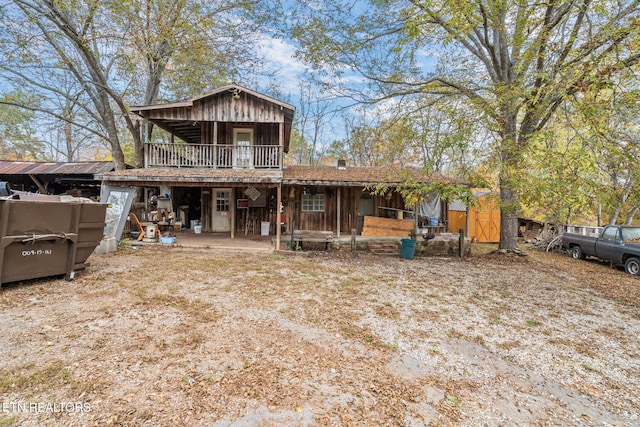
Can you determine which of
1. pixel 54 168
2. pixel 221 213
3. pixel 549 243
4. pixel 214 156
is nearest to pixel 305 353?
pixel 214 156

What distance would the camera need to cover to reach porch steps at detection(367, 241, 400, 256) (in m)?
11.0

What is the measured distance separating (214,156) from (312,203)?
470 centimetres

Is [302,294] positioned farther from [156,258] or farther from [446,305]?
[156,258]

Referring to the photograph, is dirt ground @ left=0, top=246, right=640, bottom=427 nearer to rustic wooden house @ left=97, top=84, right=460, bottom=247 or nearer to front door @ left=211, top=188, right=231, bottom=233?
rustic wooden house @ left=97, top=84, right=460, bottom=247

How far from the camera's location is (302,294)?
5480 mm

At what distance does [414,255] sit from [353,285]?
5630 mm

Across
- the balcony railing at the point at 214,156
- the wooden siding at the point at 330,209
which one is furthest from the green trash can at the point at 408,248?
the balcony railing at the point at 214,156

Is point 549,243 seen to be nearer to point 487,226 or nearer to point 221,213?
point 487,226

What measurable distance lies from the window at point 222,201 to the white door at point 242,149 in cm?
192

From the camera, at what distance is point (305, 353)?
3291 mm

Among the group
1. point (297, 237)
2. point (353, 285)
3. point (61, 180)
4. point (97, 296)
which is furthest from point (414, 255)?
point (61, 180)

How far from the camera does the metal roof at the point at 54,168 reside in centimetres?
1310

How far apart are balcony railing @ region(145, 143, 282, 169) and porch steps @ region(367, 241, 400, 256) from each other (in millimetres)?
4953

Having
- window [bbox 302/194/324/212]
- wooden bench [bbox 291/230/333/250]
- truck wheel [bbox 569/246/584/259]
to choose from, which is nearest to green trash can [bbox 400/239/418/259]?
wooden bench [bbox 291/230/333/250]
